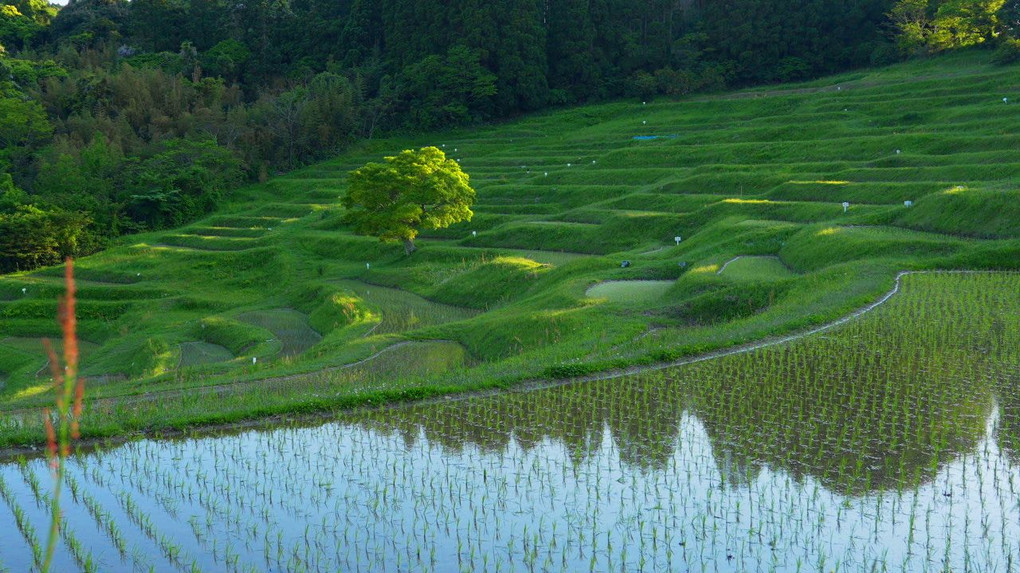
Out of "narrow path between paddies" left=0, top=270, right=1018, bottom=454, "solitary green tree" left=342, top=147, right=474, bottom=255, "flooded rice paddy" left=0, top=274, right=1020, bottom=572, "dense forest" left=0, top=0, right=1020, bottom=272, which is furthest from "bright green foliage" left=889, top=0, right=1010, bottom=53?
"flooded rice paddy" left=0, top=274, right=1020, bottom=572

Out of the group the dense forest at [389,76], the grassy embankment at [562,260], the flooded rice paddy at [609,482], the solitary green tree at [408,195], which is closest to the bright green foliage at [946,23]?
the dense forest at [389,76]

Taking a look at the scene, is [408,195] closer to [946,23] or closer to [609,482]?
[609,482]

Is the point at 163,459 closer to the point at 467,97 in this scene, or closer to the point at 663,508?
the point at 663,508

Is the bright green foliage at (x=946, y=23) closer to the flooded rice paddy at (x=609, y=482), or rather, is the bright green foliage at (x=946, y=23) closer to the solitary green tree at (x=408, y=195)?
the solitary green tree at (x=408, y=195)

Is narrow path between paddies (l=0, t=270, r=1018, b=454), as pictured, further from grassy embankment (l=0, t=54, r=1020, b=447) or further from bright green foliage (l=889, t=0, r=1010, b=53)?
bright green foliage (l=889, t=0, r=1010, b=53)

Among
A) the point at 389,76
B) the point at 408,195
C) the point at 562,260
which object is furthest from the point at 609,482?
the point at 389,76

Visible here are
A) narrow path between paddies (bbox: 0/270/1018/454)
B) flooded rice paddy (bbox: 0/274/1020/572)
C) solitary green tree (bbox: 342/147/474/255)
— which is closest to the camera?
flooded rice paddy (bbox: 0/274/1020/572)

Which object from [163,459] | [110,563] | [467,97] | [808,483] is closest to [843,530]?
[808,483]
